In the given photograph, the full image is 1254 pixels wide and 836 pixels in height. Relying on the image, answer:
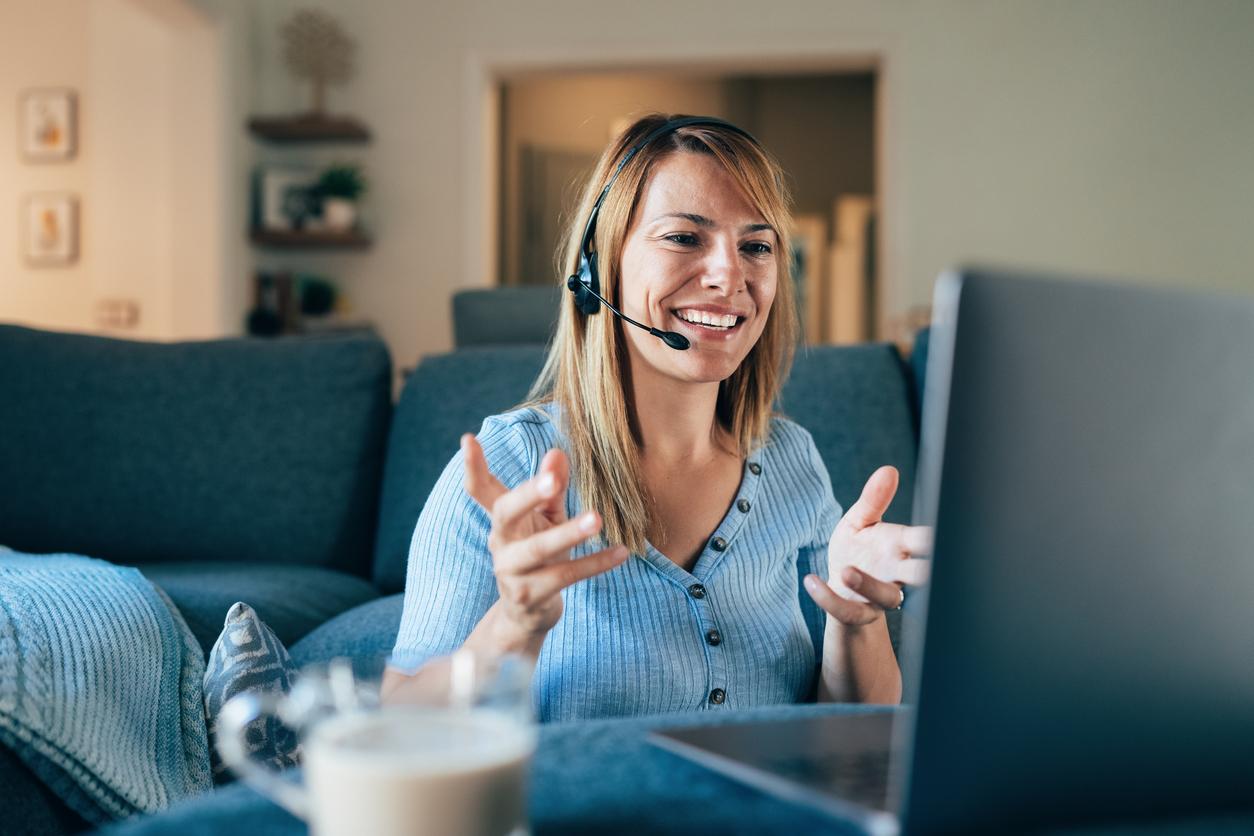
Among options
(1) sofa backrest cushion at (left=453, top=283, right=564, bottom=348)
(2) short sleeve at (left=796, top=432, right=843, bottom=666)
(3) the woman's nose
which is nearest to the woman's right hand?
(3) the woman's nose

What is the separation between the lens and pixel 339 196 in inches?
187

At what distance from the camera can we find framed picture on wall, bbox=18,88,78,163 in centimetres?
487

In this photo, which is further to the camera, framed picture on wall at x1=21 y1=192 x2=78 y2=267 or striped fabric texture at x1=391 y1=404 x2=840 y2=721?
framed picture on wall at x1=21 y1=192 x2=78 y2=267

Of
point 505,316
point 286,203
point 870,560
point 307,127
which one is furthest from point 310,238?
point 870,560

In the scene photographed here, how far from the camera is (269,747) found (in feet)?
3.33

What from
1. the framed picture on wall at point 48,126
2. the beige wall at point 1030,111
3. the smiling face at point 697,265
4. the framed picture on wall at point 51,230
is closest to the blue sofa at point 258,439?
the smiling face at point 697,265

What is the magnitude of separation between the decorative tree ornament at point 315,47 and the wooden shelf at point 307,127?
82mm

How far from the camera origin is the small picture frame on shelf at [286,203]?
15.6 feet

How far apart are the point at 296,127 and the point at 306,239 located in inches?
19.1

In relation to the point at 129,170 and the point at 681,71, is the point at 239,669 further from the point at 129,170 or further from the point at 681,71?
the point at 681,71

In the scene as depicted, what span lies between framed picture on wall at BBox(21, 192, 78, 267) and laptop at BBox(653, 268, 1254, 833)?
5.11 m

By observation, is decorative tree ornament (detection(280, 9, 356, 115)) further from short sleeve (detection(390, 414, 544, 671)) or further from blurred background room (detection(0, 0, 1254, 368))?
short sleeve (detection(390, 414, 544, 671))

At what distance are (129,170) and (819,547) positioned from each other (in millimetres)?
4317

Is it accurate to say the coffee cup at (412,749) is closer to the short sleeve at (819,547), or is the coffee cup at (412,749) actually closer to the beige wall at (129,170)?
the short sleeve at (819,547)
